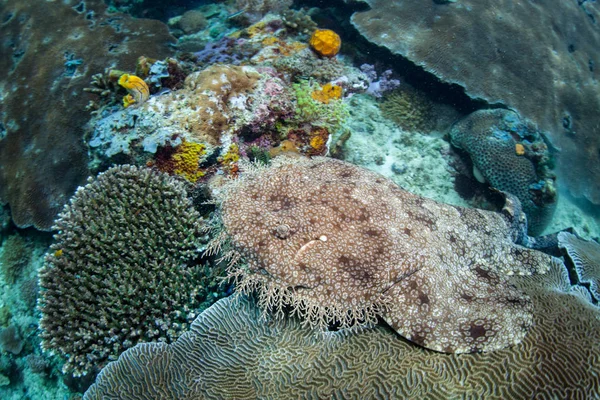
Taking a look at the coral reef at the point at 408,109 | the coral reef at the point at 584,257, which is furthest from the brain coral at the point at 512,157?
the coral reef at the point at 584,257

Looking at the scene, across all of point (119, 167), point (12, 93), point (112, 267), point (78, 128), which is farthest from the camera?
point (12, 93)

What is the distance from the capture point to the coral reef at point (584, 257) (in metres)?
3.85

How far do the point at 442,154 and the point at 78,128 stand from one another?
23.6 feet

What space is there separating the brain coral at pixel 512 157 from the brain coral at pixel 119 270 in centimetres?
557

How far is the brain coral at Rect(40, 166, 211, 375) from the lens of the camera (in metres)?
3.20

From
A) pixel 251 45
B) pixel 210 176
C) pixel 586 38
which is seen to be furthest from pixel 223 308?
pixel 586 38

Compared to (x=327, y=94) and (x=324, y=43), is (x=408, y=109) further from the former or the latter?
(x=327, y=94)

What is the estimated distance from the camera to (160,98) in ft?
13.0

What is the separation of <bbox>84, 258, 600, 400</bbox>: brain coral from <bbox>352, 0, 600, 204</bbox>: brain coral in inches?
227

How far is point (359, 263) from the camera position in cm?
279

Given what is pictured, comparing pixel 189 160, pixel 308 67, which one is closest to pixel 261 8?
pixel 308 67

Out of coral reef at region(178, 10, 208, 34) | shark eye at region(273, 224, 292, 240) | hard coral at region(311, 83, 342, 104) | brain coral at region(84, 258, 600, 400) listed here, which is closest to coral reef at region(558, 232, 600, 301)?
brain coral at region(84, 258, 600, 400)

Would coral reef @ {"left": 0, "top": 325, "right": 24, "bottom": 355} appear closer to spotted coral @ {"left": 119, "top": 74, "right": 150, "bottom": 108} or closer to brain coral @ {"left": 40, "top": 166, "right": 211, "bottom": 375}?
brain coral @ {"left": 40, "top": 166, "right": 211, "bottom": 375}

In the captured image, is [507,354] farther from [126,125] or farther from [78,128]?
[78,128]
